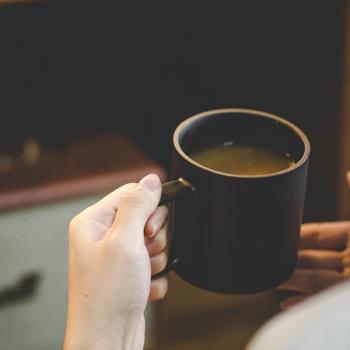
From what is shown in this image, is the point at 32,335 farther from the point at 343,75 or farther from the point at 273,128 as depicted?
Answer: the point at 273,128

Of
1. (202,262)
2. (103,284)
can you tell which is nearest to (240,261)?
(202,262)

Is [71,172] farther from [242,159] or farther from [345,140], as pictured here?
[242,159]

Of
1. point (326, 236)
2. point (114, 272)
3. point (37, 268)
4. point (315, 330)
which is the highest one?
point (315, 330)

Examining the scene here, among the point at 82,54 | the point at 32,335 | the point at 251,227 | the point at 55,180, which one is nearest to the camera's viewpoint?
the point at 251,227

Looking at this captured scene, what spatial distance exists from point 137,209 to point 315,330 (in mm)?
403

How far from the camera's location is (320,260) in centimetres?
102

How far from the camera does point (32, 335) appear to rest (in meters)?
1.66

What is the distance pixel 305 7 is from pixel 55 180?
0.70m

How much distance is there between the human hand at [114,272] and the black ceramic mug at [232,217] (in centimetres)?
3

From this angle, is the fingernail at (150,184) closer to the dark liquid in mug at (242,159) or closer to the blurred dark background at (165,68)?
the dark liquid in mug at (242,159)

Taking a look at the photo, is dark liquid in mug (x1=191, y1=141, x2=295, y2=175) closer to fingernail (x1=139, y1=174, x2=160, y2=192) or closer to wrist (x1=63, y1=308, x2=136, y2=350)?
fingernail (x1=139, y1=174, x2=160, y2=192)

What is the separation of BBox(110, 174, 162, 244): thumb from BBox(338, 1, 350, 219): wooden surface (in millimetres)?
927

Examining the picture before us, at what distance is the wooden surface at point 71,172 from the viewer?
4.98ft

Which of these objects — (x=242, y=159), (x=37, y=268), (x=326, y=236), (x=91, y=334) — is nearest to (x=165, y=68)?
(x=37, y=268)
